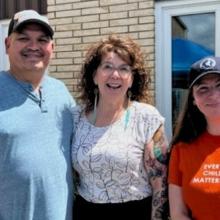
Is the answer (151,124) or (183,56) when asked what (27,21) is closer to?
(151,124)

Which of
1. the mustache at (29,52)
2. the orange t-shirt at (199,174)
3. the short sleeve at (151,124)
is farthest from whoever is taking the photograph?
the mustache at (29,52)

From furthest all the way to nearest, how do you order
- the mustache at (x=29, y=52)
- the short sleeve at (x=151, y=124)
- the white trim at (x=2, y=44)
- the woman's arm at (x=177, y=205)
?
the white trim at (x=2, y=44) < the mustache at (x=29, y=52) < the short sleeve at (x=151, y=124) < the woman's arm at (x=177, y=205)

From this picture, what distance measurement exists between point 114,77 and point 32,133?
0.51 m

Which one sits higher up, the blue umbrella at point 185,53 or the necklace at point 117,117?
the blue umbrella at point 185,53

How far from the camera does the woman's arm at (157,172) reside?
7.86 feet

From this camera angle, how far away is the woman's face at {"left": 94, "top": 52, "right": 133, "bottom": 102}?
246cm

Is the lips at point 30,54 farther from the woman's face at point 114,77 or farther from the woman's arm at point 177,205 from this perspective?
the woman's arm at point 177,205

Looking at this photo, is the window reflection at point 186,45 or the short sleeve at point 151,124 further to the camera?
the window reflection at point 186,45

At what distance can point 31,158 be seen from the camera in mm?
2334

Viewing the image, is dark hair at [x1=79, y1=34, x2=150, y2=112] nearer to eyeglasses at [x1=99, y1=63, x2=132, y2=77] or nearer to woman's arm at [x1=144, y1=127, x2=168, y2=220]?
eyeglasses at [x1=99, y1=63, x2=132, y2=77]

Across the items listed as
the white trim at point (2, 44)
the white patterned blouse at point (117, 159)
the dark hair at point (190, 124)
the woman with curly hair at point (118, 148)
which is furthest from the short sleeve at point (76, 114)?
Answer: the white trim at point (2, 44)

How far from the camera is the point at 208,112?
2107 mm

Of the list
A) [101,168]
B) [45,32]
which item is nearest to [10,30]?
[45,32]

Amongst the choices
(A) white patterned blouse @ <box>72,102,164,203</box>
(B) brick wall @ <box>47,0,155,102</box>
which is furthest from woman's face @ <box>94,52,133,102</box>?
(B) brick wall @ <box>47,0,155,102</box>
